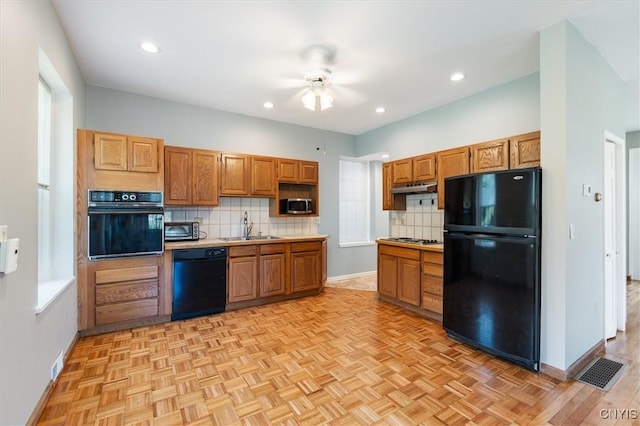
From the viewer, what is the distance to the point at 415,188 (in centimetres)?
396

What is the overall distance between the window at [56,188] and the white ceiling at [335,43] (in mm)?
574

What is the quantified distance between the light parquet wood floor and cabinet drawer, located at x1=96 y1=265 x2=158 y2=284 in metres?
0.58

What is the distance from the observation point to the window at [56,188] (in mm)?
2510

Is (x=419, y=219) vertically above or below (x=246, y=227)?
above

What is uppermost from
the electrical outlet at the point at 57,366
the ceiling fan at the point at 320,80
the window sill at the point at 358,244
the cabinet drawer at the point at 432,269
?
the ceiling fan at the point at 320,80

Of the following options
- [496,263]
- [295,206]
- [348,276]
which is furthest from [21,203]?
[348,276]

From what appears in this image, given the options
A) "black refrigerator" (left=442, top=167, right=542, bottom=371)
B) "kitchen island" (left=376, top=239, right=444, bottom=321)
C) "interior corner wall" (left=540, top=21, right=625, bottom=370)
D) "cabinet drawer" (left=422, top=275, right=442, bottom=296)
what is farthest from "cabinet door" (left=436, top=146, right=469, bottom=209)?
"interior corner wall" (left=540, top=21, right=625, bottom=370)

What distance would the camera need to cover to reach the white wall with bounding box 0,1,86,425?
4.73ft

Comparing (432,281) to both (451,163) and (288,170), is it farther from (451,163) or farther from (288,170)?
(288,170)

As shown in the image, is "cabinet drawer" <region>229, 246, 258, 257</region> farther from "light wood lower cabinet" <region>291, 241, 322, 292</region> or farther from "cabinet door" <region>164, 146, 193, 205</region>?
"cabinet door" <region>164, 146, 193, 205</region>

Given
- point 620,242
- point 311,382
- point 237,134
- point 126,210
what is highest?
point 237,134

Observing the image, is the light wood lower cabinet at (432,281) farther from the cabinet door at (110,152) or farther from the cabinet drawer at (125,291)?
the cabinet door at (110,152)

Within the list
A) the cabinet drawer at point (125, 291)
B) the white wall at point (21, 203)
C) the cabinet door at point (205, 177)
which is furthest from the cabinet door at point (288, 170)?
the white wall at point (21, 203)

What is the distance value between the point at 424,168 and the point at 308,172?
73.0 inches
